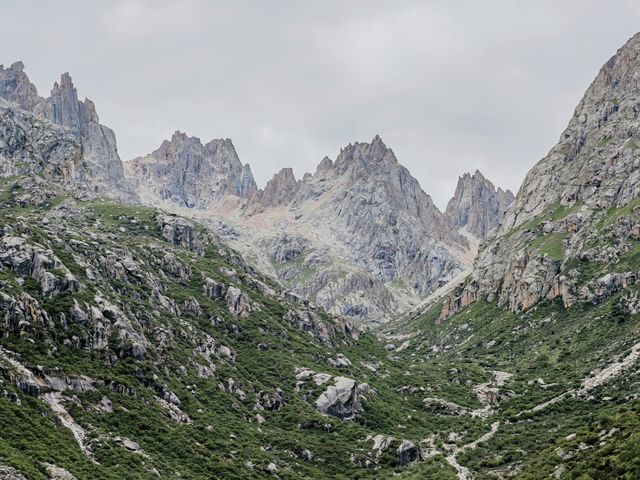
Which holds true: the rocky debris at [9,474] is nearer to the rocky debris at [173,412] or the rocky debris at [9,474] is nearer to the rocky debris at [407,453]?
the rocky debris at [173,412]

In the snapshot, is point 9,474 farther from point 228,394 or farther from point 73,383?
point 228,394

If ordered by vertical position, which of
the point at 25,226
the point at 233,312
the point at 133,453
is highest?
the point at 25,226

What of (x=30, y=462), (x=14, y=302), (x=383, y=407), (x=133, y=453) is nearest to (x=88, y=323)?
(x=14, y=302)

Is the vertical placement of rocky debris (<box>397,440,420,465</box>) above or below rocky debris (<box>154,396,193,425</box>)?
below

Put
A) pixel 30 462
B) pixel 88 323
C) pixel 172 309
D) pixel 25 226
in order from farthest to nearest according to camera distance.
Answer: pixel 172 309
pixel 25 226
pixel 88 323
pixel 30 462

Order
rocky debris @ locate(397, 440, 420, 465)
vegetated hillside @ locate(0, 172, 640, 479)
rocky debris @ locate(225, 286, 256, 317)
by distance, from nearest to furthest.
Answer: vegetated hillside @ locate(0, 172, 640, 479) < rocky debris @ locate(397, 440, 420, 465) < rocky debris @ locate(225, 286, 256, 317)

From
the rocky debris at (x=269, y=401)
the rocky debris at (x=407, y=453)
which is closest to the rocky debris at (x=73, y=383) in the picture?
A: the rocky debris at (x=269, y=401)

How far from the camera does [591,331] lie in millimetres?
193625

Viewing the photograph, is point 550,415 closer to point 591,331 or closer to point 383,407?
point 383,407

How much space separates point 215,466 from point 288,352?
7582cm

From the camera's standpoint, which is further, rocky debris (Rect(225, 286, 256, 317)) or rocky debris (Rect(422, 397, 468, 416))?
rocky debris (Rect(225, 286, 256, 317))

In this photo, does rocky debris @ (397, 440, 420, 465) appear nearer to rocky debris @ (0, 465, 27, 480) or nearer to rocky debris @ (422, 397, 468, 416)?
rocky debris @ (422, 397, 468, 416)

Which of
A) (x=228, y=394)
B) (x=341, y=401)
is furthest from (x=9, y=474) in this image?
(x=341, y=401)

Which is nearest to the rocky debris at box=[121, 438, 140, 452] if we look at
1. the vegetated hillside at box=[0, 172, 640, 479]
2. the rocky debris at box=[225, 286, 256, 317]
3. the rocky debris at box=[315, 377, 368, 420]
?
the vegetated hillside at box=[0, 172, 640, 479]
